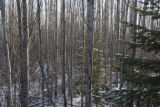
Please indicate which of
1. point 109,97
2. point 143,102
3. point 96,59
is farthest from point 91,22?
point 96,59

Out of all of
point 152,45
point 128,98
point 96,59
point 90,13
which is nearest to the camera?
point 152,45

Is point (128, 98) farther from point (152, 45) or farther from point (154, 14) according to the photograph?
point (154, 14)

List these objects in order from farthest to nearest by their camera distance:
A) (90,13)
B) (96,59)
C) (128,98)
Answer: (96,59) → (90,13) → (128,98)

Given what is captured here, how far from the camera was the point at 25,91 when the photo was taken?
14.1 ft

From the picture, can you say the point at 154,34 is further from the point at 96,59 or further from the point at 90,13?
the point at 96,59

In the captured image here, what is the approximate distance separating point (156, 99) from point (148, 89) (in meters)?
0.34

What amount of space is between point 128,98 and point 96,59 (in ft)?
17.5

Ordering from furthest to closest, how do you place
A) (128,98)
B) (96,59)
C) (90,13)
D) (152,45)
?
(96,59)
(90,13)
(128,98)
(152,45)

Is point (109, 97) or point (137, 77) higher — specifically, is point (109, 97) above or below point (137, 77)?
below

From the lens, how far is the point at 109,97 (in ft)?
16.0

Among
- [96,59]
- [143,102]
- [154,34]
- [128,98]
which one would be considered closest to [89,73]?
[128,98]

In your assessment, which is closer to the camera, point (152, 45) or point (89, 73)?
point (152, 45)

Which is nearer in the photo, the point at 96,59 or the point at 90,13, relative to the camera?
the point at 90,13

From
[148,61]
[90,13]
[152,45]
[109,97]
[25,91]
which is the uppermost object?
[90,13]
